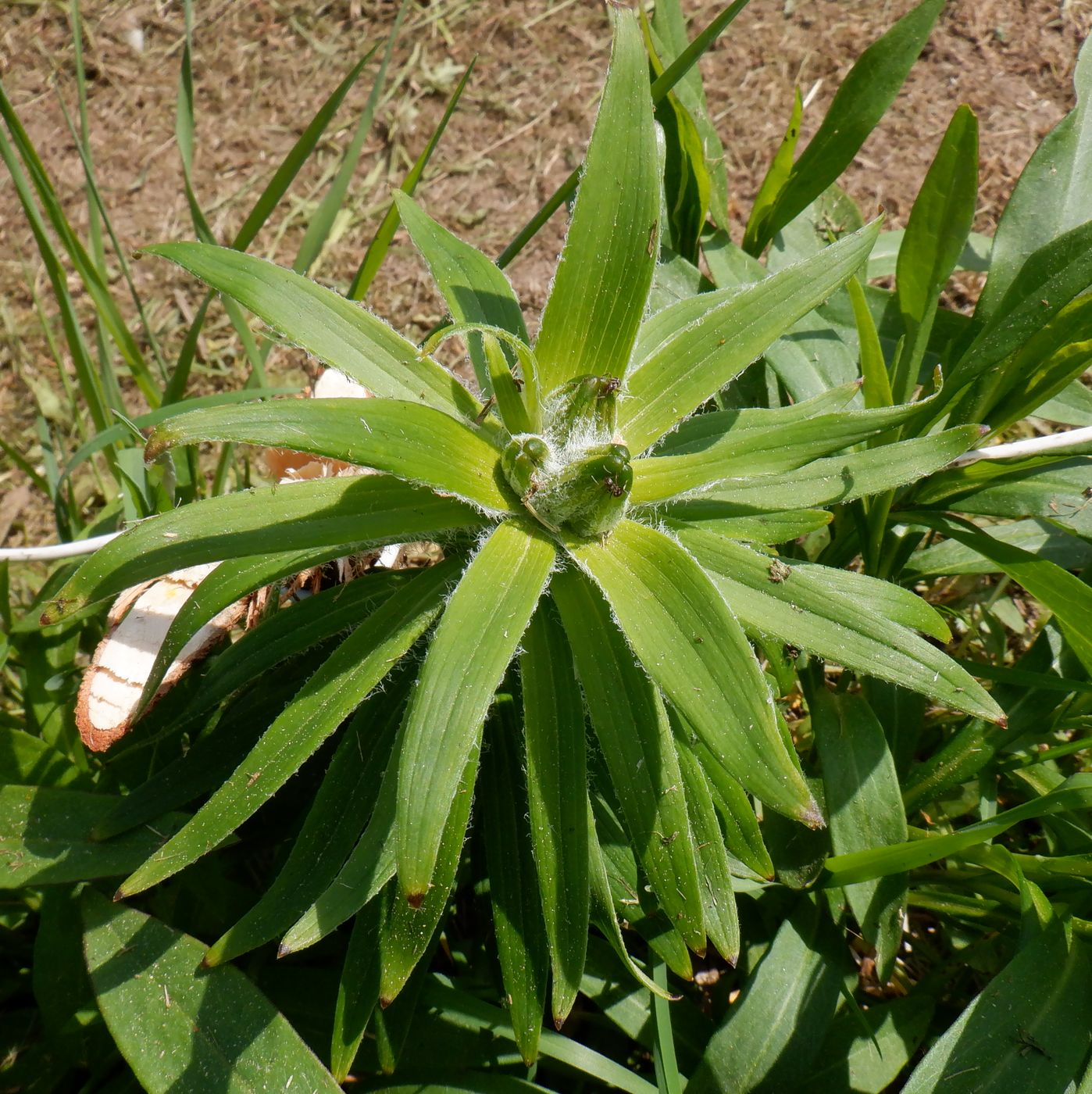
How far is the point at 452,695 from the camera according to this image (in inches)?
40.4

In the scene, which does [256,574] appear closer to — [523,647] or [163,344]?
[523,647]

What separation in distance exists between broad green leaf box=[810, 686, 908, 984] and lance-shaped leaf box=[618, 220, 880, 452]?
2.62ft

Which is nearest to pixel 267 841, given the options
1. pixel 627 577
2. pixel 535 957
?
pixel 535 957

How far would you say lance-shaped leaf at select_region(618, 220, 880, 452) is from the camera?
1258mm

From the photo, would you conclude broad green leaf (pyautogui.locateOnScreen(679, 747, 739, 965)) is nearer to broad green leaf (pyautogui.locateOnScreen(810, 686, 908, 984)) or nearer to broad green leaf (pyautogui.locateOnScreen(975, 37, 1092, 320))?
broad green leaf (pyautogui.locateOnScreen(810, 686, 908, 984))

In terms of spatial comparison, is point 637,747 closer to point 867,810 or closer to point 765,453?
point 765,453

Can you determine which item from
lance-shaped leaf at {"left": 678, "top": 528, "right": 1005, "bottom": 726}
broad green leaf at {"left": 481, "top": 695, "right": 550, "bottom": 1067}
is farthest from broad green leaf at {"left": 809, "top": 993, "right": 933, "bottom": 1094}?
lance-shaped leaf at {"left": 678, "top": 528, "right": 1005, "bottom": 726}

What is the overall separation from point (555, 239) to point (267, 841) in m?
2.00

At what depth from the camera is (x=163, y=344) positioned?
2930 millimetres

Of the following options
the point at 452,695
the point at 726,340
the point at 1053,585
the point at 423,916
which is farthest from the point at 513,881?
the point at 1053,585

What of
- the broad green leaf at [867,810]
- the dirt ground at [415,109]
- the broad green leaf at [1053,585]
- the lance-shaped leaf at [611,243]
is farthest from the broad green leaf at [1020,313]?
the dirt ground at [415,109]

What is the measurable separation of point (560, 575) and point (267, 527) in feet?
1.27

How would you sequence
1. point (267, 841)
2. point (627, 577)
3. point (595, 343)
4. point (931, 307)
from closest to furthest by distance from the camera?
point (627, 577) < point (595, 343) < point (931, 307) < point (267, 841)

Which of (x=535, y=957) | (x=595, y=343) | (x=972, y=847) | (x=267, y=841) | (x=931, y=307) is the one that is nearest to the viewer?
(x=595, y=343)
